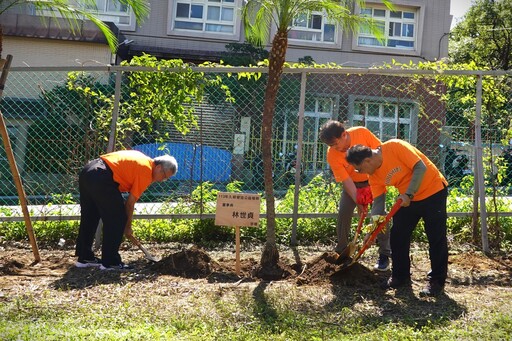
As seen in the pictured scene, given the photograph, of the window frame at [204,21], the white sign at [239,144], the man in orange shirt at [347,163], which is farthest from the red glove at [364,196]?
the window frame at [204,21]

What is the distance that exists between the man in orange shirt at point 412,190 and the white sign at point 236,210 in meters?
1.13

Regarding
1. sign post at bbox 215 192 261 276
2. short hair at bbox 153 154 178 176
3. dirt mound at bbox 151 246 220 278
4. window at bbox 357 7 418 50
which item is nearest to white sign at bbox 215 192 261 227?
sign post at bbox 215 192 261 276

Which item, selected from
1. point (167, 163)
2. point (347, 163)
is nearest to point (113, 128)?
point (167, 163)

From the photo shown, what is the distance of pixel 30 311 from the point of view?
416 cm

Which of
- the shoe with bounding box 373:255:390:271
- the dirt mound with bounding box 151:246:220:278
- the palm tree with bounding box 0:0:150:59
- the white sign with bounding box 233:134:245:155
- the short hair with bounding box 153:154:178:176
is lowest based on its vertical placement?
the dirt mound with bounding box 151:246:220:278

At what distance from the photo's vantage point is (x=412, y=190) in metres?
4.66

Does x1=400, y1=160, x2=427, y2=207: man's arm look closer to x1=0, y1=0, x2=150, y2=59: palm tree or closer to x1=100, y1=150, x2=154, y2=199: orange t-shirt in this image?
x1=100, y1=150, x2=154, y2=199: orange t-shirt

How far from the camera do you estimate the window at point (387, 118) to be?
7.02 meters

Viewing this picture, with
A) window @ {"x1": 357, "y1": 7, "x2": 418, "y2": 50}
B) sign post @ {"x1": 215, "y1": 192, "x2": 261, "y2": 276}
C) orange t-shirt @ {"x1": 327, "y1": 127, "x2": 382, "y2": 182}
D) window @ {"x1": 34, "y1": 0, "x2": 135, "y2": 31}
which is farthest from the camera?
window @ {"x1": 357, "y1": 7, "x2": 418, "y2": 50}

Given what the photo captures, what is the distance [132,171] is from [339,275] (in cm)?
229

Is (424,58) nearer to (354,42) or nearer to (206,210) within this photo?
(354,42)

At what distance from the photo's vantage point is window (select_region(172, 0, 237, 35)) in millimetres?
20078

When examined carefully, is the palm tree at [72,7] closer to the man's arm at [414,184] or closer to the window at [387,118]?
the window at [387,118]

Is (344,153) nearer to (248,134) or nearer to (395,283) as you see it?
(395,283)
